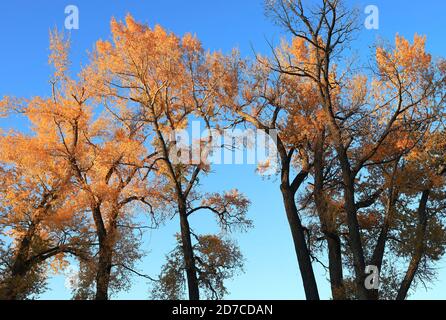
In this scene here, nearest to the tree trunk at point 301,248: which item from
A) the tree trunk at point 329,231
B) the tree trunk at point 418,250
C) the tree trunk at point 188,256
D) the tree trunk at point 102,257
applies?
the tree trunk at point 329,231

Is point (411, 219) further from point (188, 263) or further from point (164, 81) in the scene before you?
point (164, 81)

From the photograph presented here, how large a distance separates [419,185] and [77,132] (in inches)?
586

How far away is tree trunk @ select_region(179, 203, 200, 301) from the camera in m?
20.5

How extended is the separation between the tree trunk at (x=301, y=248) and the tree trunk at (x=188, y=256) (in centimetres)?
405

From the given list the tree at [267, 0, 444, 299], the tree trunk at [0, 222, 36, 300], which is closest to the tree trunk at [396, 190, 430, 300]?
the tree at [267, 0, 444, 299]

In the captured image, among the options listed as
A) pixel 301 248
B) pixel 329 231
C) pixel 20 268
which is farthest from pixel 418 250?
pixel 20 268

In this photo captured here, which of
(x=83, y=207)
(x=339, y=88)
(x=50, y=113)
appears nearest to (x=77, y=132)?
(x=50, y=113)

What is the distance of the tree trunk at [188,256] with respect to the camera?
67.1ft

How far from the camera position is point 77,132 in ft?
80.9

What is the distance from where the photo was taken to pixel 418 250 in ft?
65.3

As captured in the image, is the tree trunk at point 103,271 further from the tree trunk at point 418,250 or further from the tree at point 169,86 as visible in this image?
the tree trunk at point 418,250

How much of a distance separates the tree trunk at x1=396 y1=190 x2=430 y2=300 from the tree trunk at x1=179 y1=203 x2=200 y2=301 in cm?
751

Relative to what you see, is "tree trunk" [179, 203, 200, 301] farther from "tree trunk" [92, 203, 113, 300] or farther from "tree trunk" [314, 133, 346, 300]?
"tree trunk" [314, 133, 346, 300]

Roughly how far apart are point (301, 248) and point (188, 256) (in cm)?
440
